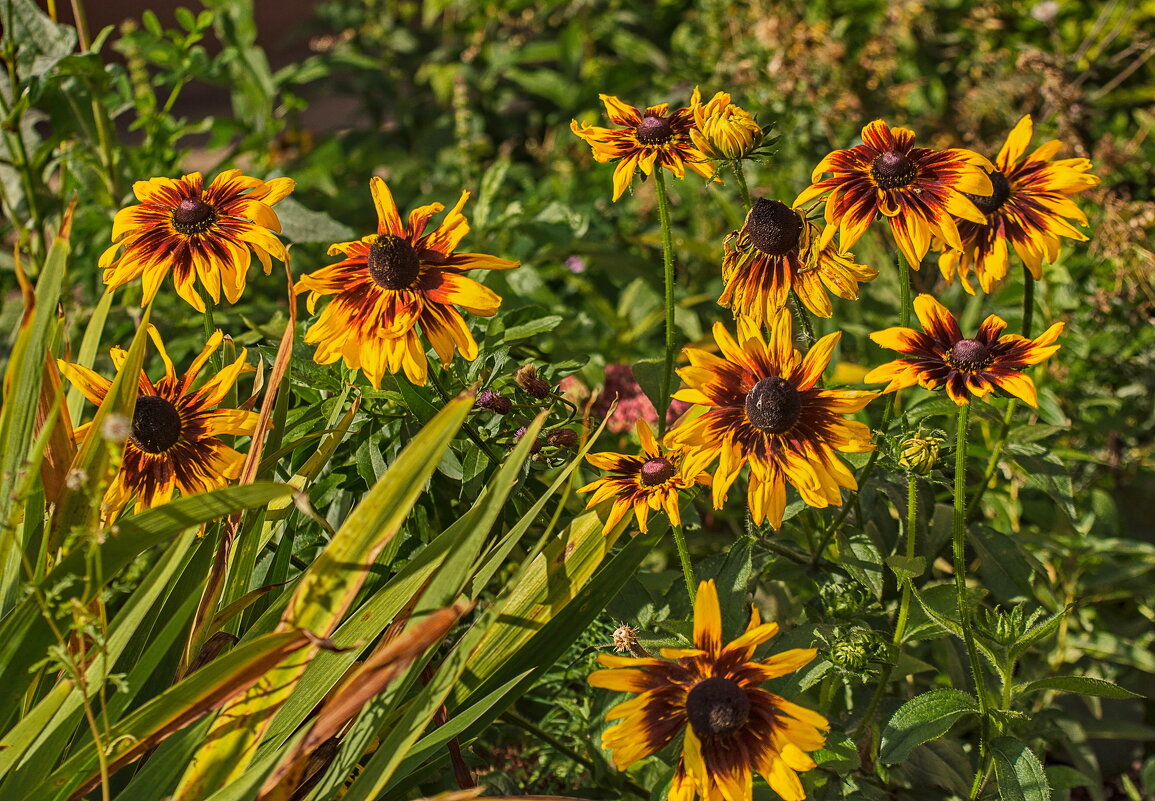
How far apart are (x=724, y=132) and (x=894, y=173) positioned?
0.57 feet

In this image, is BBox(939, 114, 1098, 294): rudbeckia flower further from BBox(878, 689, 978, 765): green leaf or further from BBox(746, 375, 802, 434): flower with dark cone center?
BBox(878, 689, 978, 765): green leaf

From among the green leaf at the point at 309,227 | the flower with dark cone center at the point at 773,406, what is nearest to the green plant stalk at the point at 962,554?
the flower with dark cone center at the point at 773,406

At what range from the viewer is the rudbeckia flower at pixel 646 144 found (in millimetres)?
1154

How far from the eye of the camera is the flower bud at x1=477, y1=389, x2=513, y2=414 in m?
1.17

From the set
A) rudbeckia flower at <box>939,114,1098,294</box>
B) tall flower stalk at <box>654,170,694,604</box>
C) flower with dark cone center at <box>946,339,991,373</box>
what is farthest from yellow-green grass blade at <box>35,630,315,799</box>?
rudbeckia flower at <box>939,114,1098,294</box>

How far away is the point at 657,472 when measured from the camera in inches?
41.6

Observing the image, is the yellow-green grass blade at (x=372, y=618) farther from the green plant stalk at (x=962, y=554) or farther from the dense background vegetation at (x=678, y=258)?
the green plant stalk at (x=962, y=554)

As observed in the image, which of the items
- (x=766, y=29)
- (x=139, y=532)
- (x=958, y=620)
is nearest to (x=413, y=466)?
(x=139, y=532)

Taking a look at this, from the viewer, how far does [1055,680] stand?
1066mm

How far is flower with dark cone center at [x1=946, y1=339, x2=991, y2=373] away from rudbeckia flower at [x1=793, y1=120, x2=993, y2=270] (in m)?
0.09

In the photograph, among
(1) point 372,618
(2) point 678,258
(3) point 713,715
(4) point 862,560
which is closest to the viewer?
(3) point 713,715

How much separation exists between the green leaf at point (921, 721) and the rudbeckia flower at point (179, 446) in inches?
29.1

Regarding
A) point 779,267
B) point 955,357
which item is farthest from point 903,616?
point 779,267

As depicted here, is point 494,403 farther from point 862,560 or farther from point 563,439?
point 862,560
